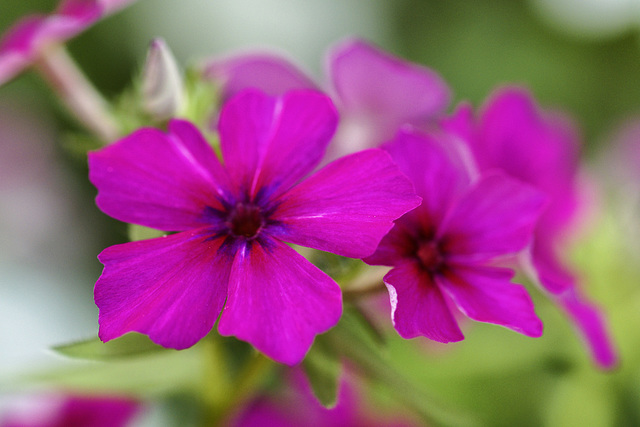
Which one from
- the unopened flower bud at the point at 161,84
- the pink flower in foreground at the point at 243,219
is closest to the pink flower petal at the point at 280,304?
the pink flower in foreground at the point at 243,219

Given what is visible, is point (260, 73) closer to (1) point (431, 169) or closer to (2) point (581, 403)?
(1) point (431, 169)

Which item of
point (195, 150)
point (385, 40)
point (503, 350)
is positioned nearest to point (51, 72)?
point (195, 150)

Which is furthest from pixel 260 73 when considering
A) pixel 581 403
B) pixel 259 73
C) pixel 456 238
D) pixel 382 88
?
pixel 581 403

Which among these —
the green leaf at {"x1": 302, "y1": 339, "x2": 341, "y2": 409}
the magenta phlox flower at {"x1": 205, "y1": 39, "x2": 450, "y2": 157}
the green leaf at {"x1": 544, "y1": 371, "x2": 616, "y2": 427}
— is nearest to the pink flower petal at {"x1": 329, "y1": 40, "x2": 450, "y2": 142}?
the magenta phlox flower at {"x1": 205, "y1": 39, "x2": 450, "y2": 157}

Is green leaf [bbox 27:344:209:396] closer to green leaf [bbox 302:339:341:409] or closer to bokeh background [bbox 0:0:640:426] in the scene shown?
green leaf [bbox 302:339:341:409]

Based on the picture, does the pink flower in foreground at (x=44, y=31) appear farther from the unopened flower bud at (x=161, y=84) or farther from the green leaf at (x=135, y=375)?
the green leaf at (x=135, y=375)

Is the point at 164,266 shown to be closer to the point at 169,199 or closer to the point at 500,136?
the point at 169,199
